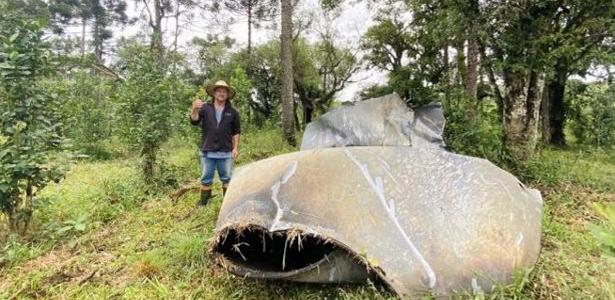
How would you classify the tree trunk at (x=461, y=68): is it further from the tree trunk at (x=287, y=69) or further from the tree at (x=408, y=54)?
the tree trunk at (x=287, y=69)

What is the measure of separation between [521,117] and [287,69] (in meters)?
4.84

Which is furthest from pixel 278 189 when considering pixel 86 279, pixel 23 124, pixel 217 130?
pixel 23 124

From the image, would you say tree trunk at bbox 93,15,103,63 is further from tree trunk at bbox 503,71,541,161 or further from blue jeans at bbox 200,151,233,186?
tree trunk at bbox 503,71,541,161

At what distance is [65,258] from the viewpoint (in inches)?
137

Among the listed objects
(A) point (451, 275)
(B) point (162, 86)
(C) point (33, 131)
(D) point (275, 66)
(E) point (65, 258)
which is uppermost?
(D) point (275, 66)

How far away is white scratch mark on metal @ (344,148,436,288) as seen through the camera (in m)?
2.28

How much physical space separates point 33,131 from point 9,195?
553 millimetres

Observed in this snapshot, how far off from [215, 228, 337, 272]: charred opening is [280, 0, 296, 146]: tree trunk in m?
5.91

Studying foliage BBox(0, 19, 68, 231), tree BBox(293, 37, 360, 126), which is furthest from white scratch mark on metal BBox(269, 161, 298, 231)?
tree BBox(293, 37, 360, 126)

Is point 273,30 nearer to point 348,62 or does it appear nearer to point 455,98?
point 348,62

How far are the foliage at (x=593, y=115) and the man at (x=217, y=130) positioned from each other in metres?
10.5

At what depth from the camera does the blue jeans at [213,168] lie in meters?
4.55

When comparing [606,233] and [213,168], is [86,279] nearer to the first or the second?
[213,168]

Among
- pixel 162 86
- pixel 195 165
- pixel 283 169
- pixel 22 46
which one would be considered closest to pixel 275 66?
pixel 195 165
